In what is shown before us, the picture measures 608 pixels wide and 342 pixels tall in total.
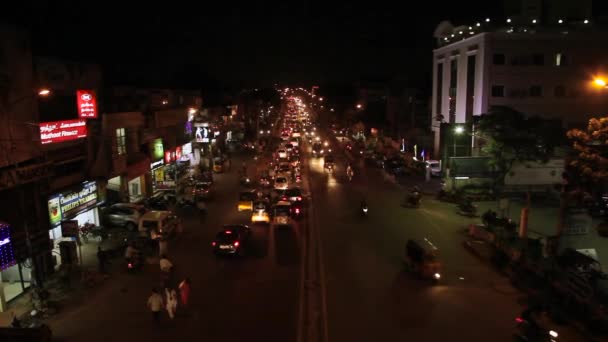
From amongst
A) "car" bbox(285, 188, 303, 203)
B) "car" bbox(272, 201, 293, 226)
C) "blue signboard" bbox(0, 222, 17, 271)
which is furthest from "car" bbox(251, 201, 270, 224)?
"blue signboard" bbox(0, 222, 17, 271)

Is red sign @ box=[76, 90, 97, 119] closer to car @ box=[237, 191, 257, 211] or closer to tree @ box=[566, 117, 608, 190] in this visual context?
car @ box=[237, 191, 257, 211]

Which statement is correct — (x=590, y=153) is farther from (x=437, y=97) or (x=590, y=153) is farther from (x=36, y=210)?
(x=437, y=97)

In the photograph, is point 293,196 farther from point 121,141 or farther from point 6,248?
point 6,248

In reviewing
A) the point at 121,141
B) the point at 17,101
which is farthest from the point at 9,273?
the point at 121,141

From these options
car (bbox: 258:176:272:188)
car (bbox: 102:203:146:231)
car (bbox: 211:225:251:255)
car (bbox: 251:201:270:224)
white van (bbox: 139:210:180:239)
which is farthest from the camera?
car (bbox: 258:176:272:188)

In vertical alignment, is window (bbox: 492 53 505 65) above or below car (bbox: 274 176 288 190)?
above

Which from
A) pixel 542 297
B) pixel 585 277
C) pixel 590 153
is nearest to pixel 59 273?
pixel 542 297
